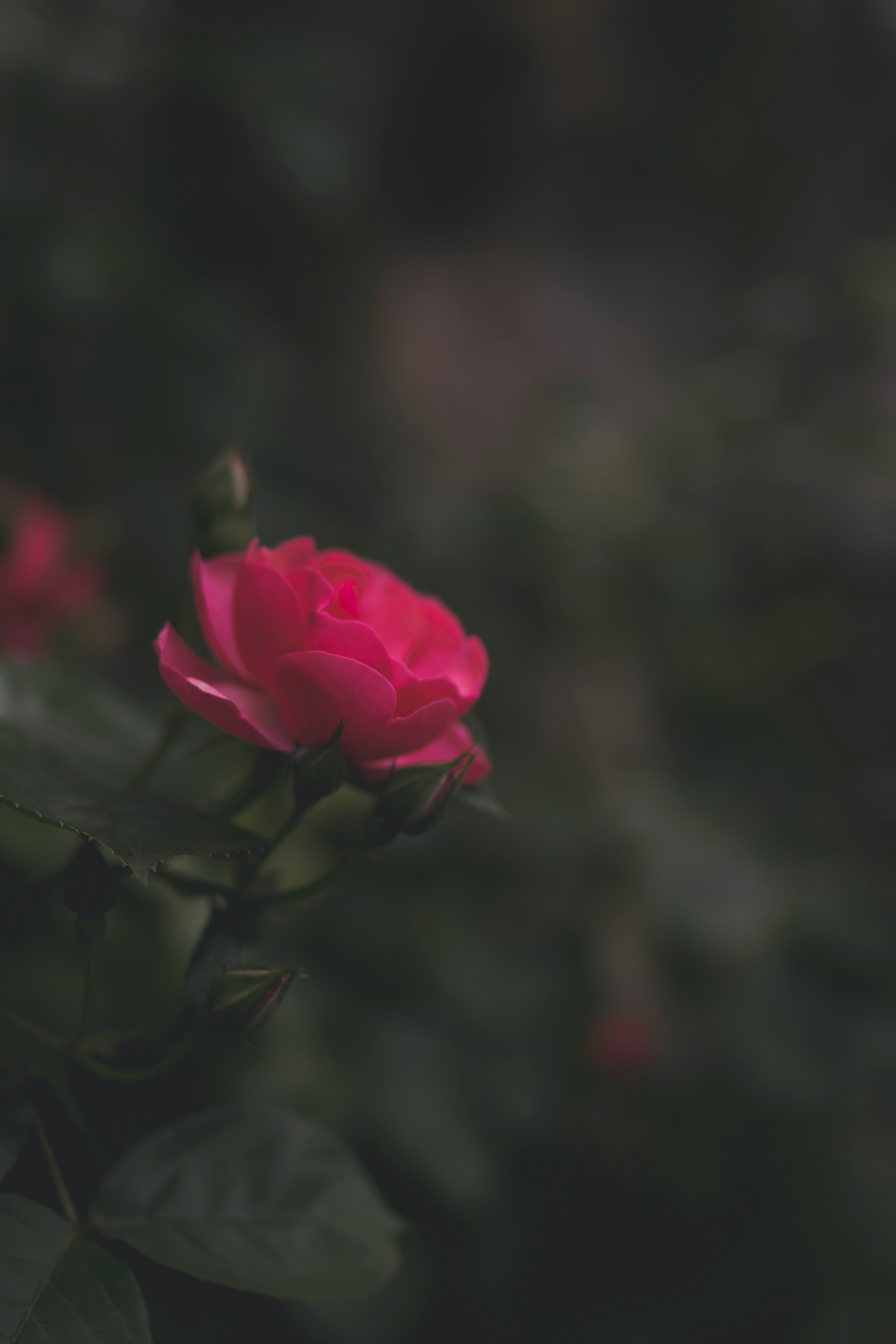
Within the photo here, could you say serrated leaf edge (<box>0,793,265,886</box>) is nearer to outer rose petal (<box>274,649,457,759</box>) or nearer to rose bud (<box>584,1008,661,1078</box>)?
outer rose petal (<box>274,649,457,759</box>)

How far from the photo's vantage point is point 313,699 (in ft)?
1.33

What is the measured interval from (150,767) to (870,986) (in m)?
1.36

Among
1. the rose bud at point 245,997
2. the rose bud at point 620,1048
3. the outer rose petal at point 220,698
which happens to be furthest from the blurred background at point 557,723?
the outer rose petal at point 220,698

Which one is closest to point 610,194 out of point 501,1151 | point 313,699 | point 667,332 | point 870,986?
point 667,332

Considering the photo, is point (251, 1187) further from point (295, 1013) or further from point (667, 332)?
point (667, 332)

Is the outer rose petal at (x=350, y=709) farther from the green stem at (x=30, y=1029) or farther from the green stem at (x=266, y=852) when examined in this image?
the green stem at (x=30, y=1029)

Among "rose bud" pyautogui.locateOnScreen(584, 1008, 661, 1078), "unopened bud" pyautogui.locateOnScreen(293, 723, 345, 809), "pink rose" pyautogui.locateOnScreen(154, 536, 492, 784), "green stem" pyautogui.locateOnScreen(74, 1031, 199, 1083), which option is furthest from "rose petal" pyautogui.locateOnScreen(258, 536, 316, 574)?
"rose bud" pyautogui.locateOnScreen(584, 1008, 661, 1078)

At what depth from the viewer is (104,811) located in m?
0.40

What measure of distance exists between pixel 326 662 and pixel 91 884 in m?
0.15

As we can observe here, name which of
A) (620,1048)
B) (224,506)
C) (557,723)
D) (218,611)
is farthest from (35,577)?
(557,723)

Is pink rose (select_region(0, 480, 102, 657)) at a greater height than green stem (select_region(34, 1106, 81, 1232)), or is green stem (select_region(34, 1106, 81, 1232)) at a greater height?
green stem (select_region(34, 1106, 81, 1232))

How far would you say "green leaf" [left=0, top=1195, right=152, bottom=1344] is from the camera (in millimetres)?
353

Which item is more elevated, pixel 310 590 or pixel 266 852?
pixel 310 590

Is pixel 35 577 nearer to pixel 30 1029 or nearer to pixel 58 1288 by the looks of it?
pixel 30 1029
